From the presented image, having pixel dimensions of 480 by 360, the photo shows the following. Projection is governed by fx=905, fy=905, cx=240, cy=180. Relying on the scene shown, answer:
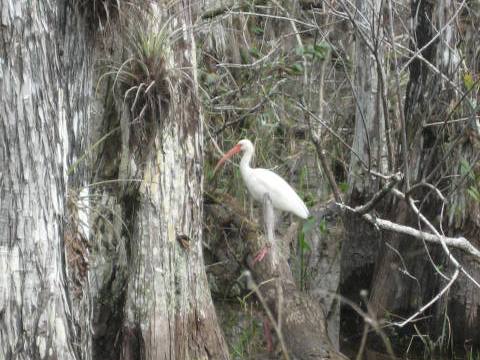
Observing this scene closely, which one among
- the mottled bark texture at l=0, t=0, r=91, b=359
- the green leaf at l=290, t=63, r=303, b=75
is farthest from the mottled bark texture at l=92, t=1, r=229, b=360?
the green leaf at l=290, t=63, r=303, b=75

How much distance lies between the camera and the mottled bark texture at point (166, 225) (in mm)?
6535

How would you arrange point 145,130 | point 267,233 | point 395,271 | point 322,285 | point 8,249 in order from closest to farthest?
point 8,249 → point 145,130 → point 267,233 → point 395,271 → point 322,285

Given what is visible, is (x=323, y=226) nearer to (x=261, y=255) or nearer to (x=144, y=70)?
(x=261, y=255)

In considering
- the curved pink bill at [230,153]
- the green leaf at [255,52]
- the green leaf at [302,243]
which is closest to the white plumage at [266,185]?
the curved pink bill at [230,153]

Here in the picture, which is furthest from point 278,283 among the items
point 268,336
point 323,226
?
point 323,226

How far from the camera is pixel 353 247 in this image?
931cm

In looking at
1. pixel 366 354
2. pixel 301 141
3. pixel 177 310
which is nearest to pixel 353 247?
pixel 366 354

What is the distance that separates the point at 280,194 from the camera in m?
8.95

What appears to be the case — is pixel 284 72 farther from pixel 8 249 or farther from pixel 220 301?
pixel 8 249

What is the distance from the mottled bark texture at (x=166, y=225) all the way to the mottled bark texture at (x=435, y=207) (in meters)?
2.35

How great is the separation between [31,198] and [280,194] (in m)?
4.63

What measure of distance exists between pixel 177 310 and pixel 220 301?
3.14 m

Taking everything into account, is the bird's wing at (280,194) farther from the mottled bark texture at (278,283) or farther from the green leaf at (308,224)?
the mottled bark texture at (278,283)

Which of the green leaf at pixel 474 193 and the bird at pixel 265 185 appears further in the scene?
the bird at pixel 265 185
